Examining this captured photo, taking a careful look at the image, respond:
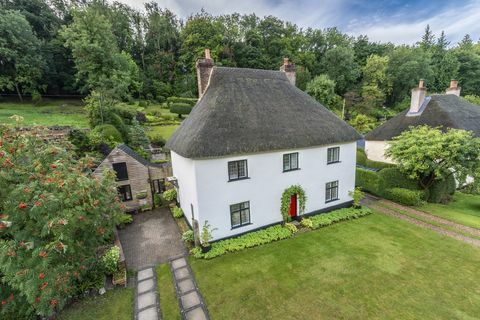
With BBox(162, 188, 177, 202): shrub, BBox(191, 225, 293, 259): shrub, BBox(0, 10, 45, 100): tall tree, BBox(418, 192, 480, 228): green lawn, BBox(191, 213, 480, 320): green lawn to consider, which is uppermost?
BBox(0, 10, 45, 100): tall tree

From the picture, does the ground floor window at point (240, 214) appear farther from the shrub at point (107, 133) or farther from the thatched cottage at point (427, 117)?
the thatched cottage at point (427, 117)

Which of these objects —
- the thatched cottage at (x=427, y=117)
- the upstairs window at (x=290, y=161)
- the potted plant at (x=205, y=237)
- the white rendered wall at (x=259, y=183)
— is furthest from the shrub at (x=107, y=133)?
A: the thatched cottage at (x=427, y=117)

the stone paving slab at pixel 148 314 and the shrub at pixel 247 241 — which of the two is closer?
the stone paving slab at pixel 148 314

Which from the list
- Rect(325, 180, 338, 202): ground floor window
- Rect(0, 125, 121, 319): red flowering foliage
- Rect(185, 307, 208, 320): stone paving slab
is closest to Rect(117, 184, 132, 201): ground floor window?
Rect(0, 125, 121, 319): red flowering foliage

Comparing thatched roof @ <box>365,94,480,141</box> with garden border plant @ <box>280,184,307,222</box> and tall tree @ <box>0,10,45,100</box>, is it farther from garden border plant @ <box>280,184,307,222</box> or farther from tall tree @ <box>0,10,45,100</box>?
tall tree @ <box>0,10,45,100</box>

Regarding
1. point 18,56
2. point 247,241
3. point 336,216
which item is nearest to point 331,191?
point 336,216

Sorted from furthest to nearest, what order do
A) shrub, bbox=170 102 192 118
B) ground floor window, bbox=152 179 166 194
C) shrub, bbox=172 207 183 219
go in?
shrub, bbox=170 102 192 118
ground floor window, bbox=152 179 166 194
shrub, bbox=172 207 183 219
